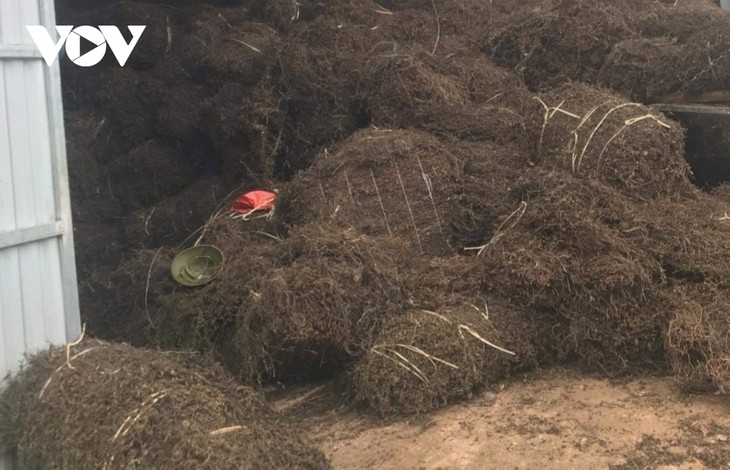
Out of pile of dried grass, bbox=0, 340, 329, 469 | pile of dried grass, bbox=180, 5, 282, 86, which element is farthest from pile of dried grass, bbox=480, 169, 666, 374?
pile of dried grass, bbox=180, 5, 282, 86

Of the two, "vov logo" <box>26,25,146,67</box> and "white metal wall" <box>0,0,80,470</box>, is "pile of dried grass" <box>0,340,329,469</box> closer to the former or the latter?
"white metal wall" <box>0,0,80,470</box>

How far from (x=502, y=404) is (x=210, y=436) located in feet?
6.50

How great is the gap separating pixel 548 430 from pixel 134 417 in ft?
7.41

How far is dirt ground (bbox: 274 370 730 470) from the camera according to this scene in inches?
152

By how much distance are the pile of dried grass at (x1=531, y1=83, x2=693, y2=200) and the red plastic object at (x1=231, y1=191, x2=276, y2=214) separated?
7.89 feet

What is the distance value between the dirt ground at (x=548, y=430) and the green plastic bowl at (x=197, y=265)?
126 cm

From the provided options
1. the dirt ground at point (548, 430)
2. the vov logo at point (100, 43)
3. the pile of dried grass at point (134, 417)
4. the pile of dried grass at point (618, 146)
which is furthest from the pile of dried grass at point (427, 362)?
the vov logo at point (100, 43)

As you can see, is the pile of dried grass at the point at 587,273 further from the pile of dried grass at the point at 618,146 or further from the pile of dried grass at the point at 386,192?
the pile of dried grass at the point at 386,192

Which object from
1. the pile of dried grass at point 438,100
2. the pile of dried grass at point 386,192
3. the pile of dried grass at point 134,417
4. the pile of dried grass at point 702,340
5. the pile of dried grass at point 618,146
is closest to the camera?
the pile of dried grass at point 134,417

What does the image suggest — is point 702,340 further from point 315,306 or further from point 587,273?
point 315,306

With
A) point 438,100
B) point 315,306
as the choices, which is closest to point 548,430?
point 315,306

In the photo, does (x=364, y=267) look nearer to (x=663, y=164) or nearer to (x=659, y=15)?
(x=663, y=164)

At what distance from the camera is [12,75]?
3.80m

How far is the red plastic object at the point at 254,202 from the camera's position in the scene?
6.51 meters
